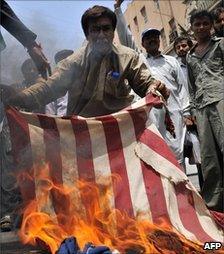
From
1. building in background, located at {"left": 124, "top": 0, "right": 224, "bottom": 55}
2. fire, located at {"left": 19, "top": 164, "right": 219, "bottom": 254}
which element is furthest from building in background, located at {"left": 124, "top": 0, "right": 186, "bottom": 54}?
fire, located at {"left": 19, "top": 164, "right": 219, "bottom": 254}

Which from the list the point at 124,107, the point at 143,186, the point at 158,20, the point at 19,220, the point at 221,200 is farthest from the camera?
the point at 158,20

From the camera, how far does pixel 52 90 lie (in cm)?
335

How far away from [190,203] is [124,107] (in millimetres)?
1013

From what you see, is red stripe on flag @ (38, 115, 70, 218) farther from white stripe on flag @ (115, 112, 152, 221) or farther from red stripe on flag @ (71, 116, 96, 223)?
white stripe on flag @ (115, 112, 152, 221)

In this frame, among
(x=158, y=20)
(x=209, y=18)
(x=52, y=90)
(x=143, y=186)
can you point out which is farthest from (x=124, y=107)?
(x=158, y=20)

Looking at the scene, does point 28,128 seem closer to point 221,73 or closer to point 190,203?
point 190,203

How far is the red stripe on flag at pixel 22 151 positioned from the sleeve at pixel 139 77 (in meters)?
0.95

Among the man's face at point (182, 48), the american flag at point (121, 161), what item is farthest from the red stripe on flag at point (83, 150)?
the man's face at point (182, 48)

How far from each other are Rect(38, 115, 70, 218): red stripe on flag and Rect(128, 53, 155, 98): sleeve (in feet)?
2.58

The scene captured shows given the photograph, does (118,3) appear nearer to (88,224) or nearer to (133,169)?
(133,169)

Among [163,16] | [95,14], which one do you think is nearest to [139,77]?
[95,14]

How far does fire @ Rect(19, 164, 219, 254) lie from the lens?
2498mm

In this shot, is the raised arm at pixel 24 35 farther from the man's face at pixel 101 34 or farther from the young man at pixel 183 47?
the young man at pixel 183 47

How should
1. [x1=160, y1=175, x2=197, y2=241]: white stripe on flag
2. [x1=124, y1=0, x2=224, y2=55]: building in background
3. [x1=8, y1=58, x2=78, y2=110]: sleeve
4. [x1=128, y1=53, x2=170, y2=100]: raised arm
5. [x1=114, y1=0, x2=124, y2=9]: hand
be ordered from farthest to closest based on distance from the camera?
1. [x1=124, y1=0, x2=224, y2=55]: building in background
2. [x1=114, y1=0, x2=124, y2=9]: hand
3. [x1=128, y1=53, x2=170, y2=100]: raised arm
4. [x1=8, y1=58, x2=78, y2=110]: sleeve
5. [x1=160, y1=175, x2=197, y2=241]: white stripe on flag
